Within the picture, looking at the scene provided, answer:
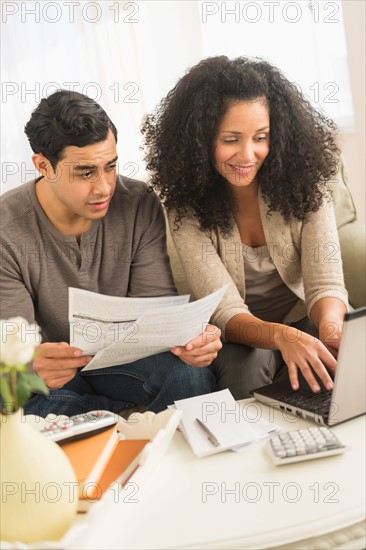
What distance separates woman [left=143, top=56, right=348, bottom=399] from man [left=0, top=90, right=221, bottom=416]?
0.09 metres

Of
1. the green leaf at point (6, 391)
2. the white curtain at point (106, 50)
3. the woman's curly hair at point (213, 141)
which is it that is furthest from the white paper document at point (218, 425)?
the white curtain at point (106, 50)

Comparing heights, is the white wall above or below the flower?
above

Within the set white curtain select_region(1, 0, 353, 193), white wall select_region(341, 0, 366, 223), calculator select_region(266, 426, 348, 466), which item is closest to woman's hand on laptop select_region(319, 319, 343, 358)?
calculator select_region(266, 426, 348, 466)

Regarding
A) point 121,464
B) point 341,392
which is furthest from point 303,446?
point 121,464

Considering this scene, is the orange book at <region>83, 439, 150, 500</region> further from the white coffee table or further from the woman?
the woman

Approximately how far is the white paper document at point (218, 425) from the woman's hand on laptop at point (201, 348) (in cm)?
11

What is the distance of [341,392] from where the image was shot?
1.09m

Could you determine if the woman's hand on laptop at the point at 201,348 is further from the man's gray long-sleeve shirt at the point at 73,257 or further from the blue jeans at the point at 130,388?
the man's gray long-sleeve shirt at the point at 73,257

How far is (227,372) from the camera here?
1.59 metres

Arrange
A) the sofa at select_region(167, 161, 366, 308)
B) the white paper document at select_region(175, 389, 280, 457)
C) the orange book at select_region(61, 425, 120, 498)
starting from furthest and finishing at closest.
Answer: the sofa at select_region(167, 161, 366, 308) → the white paper document at select_region(175, 389, 280, 457) → the orange book at select_region(61, 425, 120, 498)

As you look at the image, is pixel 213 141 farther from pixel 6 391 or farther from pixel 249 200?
pixel 6 391

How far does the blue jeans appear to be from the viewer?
1.49m

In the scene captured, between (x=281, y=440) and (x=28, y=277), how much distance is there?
29.9 inches

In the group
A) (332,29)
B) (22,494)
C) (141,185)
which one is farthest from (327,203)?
(332,29)
